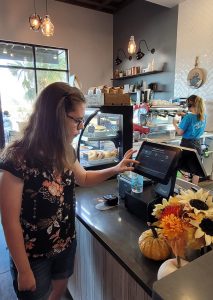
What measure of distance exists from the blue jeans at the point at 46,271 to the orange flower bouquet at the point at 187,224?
0.66m

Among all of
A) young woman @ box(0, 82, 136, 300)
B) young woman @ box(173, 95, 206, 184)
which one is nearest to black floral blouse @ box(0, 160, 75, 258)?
young woman @ box(0, 82, 136, 300)

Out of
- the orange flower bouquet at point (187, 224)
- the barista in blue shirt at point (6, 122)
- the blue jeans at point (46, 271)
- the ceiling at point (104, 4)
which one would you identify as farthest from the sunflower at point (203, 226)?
the ceiling at point (104, 4)

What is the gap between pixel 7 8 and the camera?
16.4ft

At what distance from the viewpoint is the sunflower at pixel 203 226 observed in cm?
68

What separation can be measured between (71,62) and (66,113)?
17.7 ft

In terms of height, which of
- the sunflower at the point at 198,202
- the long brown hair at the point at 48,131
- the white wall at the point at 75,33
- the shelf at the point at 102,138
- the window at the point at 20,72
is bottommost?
the sunflower at the point at 198,202

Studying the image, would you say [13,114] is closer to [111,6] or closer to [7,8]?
[7,8]

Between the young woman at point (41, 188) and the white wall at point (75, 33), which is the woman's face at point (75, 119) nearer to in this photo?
the young woman at point (41, 188)

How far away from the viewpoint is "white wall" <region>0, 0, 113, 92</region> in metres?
5.09

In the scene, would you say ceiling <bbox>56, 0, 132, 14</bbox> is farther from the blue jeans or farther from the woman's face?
the blue jeans

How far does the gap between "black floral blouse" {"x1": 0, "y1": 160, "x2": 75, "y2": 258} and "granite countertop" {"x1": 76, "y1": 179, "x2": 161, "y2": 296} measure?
0.18m

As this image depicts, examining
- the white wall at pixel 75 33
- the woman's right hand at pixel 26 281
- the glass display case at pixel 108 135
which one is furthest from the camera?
the white wall at pixel 75 33

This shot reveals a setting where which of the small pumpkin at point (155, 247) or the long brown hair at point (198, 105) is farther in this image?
the long brown hair at point (198, 105)

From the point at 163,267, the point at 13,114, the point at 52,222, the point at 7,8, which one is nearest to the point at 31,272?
the point at 52,222
